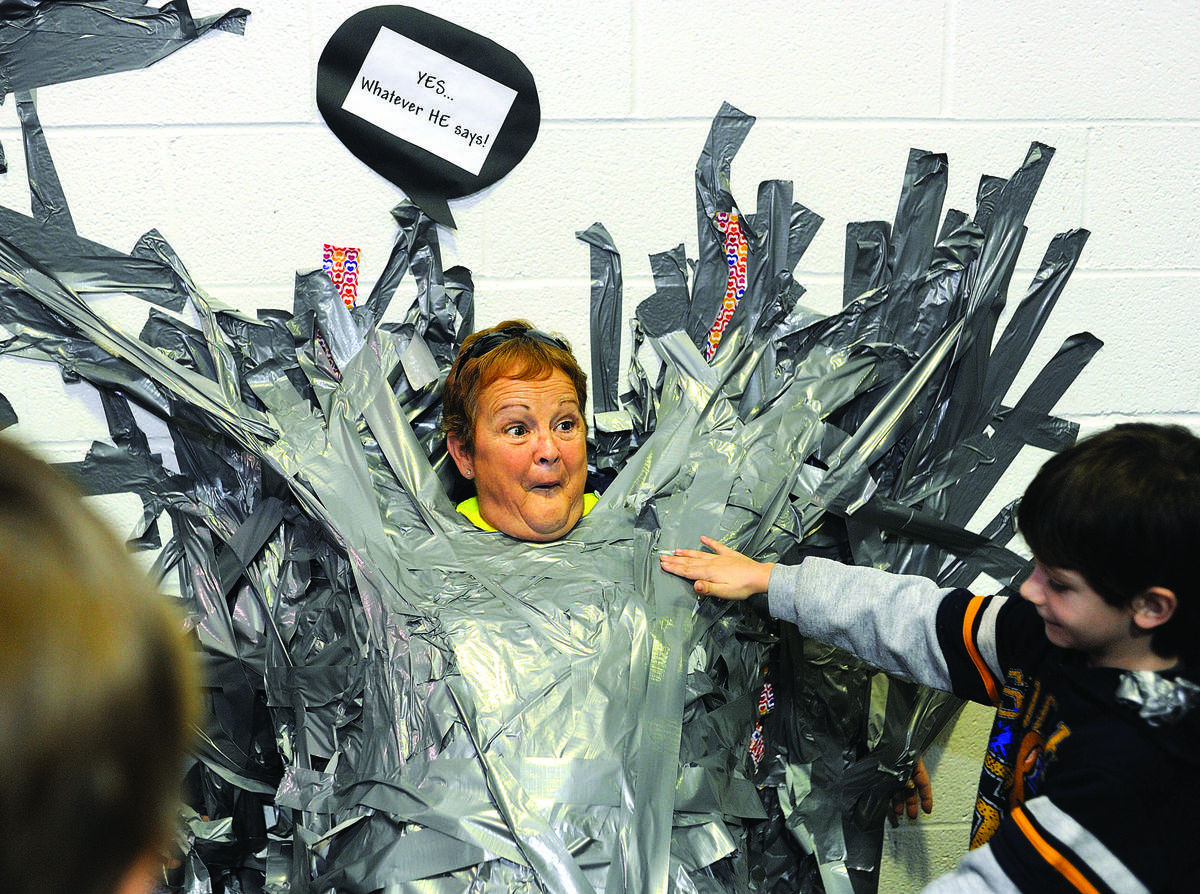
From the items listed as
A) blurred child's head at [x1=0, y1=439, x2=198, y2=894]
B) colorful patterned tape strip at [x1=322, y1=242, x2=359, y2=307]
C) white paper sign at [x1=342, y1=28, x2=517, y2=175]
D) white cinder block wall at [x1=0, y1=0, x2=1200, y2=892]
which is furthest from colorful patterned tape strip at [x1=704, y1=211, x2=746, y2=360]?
blurred child's head at [x1=0, y1=439, x2=198, y2=894]

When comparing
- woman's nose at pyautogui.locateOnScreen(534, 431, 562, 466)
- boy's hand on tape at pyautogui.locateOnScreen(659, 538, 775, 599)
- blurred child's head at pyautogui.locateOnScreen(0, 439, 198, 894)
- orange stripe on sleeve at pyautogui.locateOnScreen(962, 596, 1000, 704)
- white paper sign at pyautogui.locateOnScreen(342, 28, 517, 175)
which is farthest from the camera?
white paper sign at pyautogui.locateOnScreen(342, 28, 517, 175)

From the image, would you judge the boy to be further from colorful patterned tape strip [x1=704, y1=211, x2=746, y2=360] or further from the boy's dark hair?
colorful patterned tape strip [x1=704, y1=211, x2=746, y2=360]

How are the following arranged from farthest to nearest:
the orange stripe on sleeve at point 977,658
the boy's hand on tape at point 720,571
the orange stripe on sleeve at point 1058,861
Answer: the boy's hand on tape at point 720,571 → the orange stripe on sleeve at point 977,658 → the orange stripe on sleeve at point 1058,861

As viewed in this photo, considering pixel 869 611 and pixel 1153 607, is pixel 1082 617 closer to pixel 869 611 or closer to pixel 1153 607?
pixel 1153 607

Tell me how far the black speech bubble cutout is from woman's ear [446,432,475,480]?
1.00ft

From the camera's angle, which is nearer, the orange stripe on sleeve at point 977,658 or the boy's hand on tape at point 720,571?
the orange stripe on sleeve at point 977,658

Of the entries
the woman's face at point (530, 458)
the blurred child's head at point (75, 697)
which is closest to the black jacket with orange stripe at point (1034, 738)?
the woman's face at point (530, 458)

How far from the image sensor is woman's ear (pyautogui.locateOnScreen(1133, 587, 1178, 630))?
833 millimetres

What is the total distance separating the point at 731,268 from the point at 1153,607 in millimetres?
788

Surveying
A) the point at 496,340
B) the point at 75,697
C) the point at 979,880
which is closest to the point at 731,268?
the point at 496,340

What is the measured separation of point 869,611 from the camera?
111cm

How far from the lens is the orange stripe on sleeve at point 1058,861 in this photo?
0.81m

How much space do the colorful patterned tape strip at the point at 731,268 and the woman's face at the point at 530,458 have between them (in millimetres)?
249

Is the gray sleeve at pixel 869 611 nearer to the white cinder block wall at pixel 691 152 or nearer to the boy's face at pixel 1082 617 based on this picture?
the boy's face at pixel 1082 617
